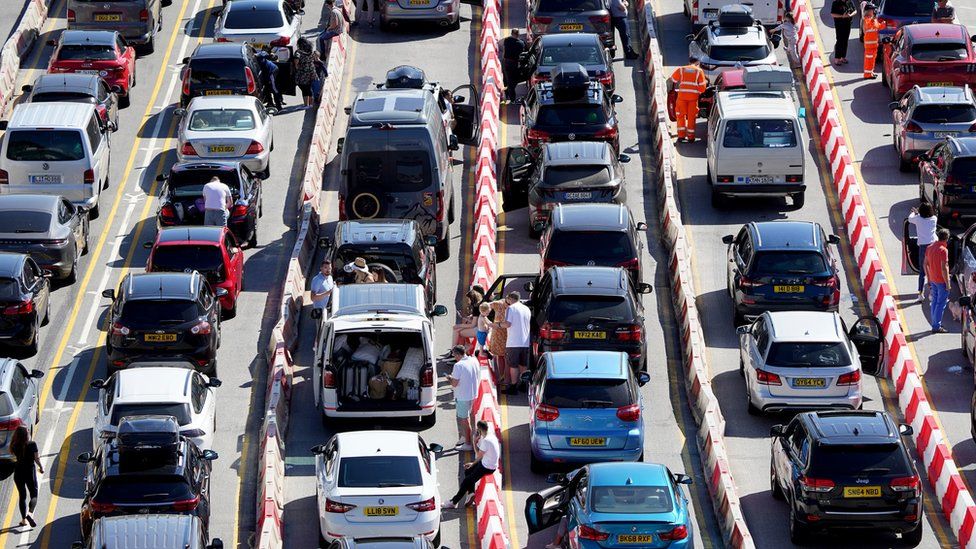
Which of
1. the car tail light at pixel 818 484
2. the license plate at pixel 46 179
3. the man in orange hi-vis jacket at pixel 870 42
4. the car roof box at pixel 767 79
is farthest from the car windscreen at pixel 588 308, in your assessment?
the man in orange hi-vis jacket at pixel 870 42

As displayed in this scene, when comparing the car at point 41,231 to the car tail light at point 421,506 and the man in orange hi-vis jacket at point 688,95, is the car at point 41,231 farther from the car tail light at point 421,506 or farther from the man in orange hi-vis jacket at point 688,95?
the man in orange hi-vis jacket at point 688,95

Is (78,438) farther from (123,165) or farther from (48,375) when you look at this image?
(123,165)

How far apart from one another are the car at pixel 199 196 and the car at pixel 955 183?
40.6ft

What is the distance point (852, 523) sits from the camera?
27.3 meters

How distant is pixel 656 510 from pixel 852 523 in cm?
293

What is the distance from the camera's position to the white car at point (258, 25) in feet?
156

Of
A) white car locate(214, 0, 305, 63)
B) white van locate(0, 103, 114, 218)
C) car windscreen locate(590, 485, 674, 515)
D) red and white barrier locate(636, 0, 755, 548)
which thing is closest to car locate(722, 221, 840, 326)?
red and white barrier locate(636, 0, 755, 548)

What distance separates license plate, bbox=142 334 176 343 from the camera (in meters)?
32.4

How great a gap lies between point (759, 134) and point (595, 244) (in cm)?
620

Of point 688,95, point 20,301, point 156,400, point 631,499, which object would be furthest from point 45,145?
point 631,499

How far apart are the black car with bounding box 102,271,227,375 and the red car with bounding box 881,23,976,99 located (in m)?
18.0

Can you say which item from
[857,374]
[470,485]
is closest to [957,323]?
[857,374]

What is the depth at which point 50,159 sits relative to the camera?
39.2 meters

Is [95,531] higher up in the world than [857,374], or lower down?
higher up
